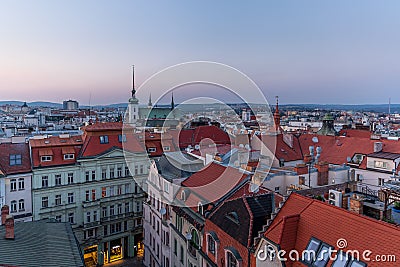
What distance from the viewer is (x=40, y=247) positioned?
50.4 feet

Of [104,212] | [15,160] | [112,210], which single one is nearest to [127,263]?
[112,210]

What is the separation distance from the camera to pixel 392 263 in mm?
10617

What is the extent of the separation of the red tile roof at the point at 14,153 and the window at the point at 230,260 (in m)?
24.6

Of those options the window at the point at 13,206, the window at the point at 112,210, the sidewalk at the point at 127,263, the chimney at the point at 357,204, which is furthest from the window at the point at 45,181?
the chimney at the point at 357,204

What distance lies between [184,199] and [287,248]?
10769mm

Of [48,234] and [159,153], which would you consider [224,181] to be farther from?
[159,153]

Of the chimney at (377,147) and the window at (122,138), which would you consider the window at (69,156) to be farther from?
the chimney at (377,147)

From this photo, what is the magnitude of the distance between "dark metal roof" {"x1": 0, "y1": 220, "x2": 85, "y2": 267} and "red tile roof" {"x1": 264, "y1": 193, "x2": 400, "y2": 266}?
9341mm

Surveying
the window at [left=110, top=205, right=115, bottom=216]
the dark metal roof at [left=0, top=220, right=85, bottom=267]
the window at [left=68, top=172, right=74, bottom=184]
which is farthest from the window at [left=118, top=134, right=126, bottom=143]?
the dark metal roof at [left=0, top=220, right=85, bottom=267]

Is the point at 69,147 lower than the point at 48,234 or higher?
higher

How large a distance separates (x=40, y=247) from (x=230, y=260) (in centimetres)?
922

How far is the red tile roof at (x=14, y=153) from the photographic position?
31.5 m

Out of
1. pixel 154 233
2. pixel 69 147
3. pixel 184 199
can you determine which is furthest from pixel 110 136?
pixel 184 199

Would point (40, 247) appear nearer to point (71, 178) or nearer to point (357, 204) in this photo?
point (357, 204)
